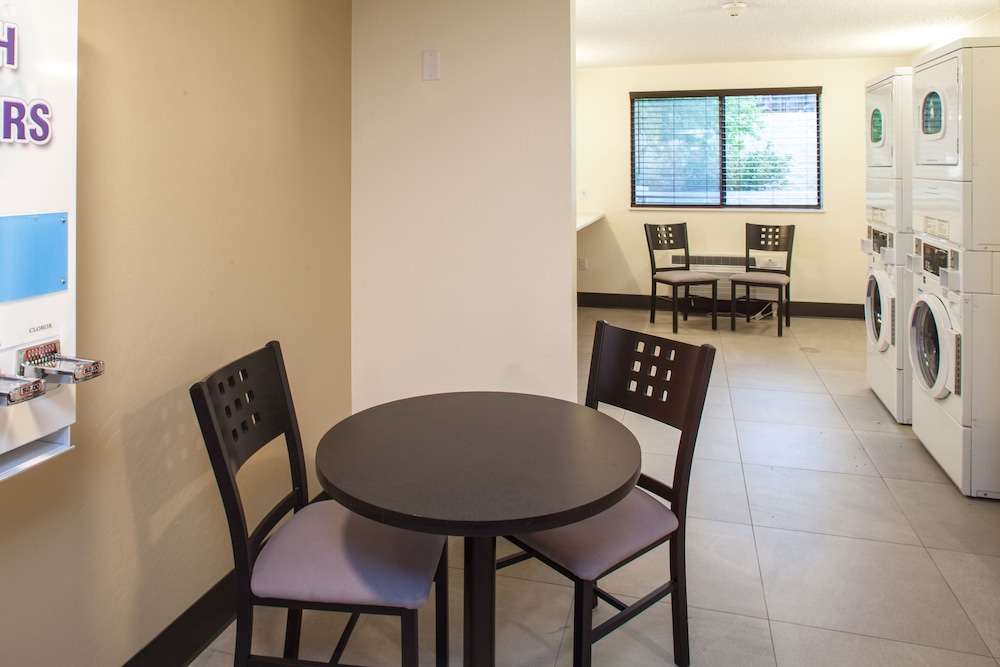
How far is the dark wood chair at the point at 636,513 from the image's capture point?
1.60 m

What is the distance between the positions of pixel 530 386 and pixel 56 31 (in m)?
1.82

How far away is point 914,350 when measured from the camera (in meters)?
3.31

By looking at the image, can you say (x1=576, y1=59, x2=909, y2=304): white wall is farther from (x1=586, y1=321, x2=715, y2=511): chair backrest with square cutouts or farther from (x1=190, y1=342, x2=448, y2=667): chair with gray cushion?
(x1=190, y1=342, x2=448, y2=667): chair with gray cushion

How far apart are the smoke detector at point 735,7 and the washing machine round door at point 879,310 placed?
5.99 feet

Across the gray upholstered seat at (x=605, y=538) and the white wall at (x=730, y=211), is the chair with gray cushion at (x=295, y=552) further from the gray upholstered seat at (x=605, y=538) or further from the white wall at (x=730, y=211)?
the white wall at (x=730, y=211)

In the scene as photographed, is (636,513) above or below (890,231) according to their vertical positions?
below

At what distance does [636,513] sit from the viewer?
1761 mm

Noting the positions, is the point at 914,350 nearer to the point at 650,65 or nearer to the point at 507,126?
the point at 507,126

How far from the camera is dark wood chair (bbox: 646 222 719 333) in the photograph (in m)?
6.11

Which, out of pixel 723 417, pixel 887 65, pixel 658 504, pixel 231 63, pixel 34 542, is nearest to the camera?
pixel 34 542

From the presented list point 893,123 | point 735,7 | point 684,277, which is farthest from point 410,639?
point 684,277

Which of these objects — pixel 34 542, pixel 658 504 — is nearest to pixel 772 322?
pixel 658 504

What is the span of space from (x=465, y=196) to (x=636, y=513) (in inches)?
53.2

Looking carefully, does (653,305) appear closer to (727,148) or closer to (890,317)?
(727,148)
